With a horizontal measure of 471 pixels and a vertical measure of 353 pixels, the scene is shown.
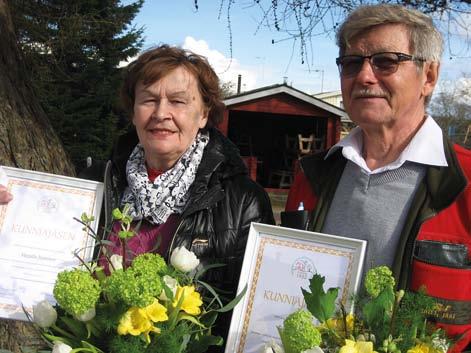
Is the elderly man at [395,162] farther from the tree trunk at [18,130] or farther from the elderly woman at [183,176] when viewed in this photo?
the tree trunk at [18,130]

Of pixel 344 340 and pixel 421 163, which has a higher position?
pixel 421 163

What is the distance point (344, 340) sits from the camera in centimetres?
126

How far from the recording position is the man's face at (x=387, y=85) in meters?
2.00

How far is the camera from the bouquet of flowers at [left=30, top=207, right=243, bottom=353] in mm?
1243

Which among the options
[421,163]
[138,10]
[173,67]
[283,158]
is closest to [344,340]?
[421,163]

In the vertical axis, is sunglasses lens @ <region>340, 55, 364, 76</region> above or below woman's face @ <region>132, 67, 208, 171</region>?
above

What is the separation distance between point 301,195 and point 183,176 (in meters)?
0.52

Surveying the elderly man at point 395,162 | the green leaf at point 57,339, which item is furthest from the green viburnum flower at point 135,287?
the elderly man at point 395,162

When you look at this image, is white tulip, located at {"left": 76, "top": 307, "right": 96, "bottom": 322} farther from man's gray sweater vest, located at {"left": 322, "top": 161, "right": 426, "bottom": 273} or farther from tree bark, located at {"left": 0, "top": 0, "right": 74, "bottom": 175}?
tree bark, located at {"left": 0, "top": 0, "right": 74, "bottom": 175}

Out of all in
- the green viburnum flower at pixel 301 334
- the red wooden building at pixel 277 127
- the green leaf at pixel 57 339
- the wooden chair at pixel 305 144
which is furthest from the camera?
the wooden chair at pixel 305 144

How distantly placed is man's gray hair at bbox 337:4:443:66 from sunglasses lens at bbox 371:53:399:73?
76 millimetres

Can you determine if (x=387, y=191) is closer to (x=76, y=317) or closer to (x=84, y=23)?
(x=76, y=317)

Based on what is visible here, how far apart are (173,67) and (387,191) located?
3.34 feet

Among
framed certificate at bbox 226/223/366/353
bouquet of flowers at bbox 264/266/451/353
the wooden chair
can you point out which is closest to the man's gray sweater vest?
framed certificate at bbox 226/223/366/353
